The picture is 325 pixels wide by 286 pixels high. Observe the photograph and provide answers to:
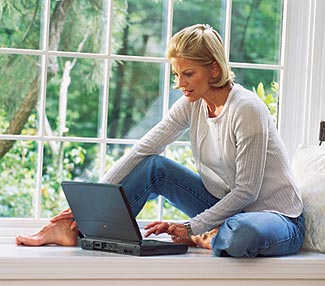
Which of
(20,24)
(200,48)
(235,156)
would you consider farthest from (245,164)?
(20,24)

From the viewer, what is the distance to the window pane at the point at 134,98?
3.66 m

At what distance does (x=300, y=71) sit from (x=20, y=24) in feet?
3.91

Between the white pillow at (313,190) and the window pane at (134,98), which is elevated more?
the window pane at (134,98)

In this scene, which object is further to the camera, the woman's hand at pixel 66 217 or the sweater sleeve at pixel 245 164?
the woman's hand at pixel 66 217

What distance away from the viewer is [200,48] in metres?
3.21

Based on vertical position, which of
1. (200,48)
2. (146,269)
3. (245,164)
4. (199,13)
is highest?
(199,13)

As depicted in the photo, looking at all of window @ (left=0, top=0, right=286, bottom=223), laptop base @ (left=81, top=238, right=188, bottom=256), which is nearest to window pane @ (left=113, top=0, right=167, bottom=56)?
window @ (left=0, top=0, right=286, bottom=223)

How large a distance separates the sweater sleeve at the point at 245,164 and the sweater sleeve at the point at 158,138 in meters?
0.25

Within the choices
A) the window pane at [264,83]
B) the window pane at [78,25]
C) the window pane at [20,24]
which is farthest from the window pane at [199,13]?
the window pane at [20,24]

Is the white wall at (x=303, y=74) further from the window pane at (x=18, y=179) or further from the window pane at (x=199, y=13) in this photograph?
the window pane at (x=18, y=179)

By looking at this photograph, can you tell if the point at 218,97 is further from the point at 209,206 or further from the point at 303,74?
the point at 303,74

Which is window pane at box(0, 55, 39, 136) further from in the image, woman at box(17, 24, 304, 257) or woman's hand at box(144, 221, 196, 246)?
woman's hand at box(144, 221, 196, 246)

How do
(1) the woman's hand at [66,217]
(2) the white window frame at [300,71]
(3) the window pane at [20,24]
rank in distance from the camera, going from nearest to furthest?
(1) the woman's hand at [66,217] → (3) the window pane at [20,24] → (2) the white window frame at [300,71]

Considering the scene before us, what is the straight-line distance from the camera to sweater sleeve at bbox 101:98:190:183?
338cm
